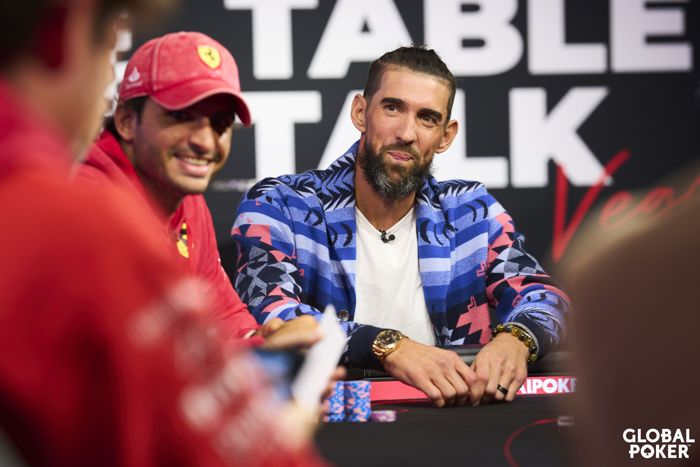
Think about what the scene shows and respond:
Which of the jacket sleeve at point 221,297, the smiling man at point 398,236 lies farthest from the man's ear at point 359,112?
the jacket sleeve at point 221,297

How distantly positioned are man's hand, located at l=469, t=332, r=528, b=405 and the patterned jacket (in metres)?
0.42

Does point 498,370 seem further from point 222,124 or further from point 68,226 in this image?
point 68,226

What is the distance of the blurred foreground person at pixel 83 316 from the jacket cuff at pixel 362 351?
1.63 metres

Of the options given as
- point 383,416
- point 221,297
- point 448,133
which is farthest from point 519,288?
point 383,416

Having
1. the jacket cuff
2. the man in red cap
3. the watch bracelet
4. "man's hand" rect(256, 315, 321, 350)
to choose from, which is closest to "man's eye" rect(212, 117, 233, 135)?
the man in red cap

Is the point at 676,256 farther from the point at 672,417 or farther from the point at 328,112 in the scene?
the point at 328,112

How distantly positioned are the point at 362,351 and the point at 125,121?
76 cm

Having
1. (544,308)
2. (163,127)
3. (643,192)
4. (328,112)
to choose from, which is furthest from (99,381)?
(643,192)

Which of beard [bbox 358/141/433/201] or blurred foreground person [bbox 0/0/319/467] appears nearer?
blurred foreground person [bbox 0/0/319/467]

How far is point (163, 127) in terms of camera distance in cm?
190

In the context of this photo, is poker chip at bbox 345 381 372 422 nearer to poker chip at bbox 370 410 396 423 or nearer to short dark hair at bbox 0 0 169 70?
poker chip at bbox 370 410 396 423

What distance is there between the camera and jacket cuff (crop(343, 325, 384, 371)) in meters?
2.08

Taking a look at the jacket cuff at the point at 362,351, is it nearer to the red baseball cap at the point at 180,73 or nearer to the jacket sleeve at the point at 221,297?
the jacket sleeve at the point at 221,297

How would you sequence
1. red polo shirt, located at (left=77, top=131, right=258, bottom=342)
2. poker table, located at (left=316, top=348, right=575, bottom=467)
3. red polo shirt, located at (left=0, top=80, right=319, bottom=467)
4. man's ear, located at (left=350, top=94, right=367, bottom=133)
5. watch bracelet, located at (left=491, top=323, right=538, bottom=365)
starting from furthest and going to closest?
1. man's ear, located at (left=350, top=94, right=367, bottom=133)
2. watch bracelet, located at (left=491, top=323, right=538, bottom=365)
3. red polo shirt, located at (left=77, top=131, right=258, bottom=342)
4. poker table, located at (left=316, top=348, right=575, bottom=467)
5. red polo shirt, located at (left=0, top=80, right=319, bottom=467)
